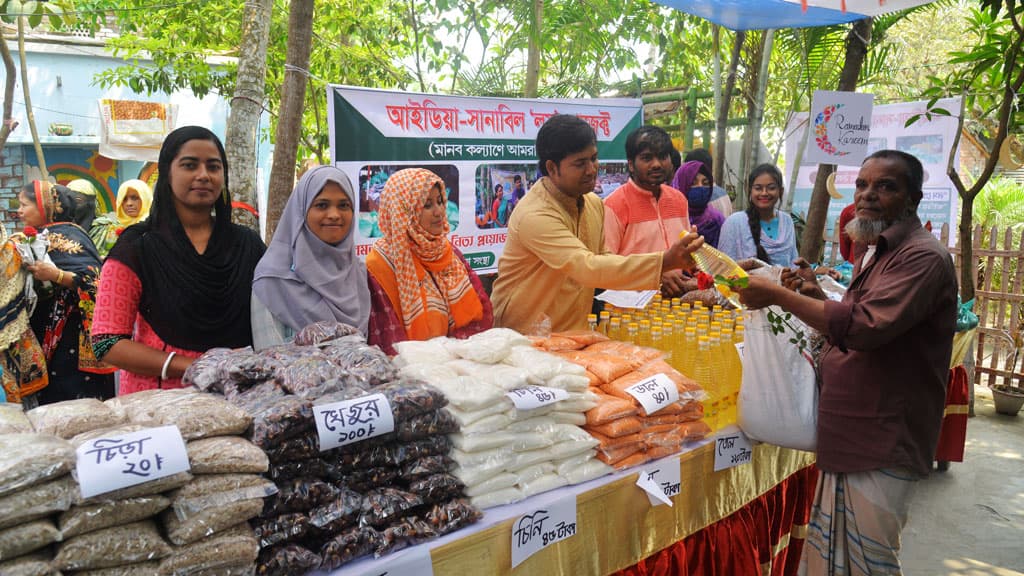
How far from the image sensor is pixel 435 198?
246 cm

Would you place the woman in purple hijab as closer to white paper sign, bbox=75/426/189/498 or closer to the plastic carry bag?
the plastic carry bag

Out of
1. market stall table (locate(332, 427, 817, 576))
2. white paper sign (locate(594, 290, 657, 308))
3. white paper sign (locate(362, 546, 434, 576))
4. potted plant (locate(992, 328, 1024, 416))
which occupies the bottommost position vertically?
potted plant (locate(992, 328, 1024, 416))

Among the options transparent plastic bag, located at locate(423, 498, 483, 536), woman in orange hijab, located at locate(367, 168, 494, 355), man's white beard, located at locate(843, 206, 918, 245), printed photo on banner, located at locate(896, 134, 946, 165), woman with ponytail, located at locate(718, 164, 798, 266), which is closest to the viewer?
transparent plastic bag, located at locate(423, 498, 483, 536)

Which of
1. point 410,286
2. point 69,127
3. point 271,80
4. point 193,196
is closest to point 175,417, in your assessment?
point 193,196

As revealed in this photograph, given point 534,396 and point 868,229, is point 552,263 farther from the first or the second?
point 868,229

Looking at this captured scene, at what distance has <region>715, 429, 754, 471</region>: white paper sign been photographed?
223 centimetres

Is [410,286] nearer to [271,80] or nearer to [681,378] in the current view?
[681,378]

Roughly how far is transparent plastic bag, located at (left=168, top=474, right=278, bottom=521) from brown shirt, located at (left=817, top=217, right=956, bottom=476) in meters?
1.63

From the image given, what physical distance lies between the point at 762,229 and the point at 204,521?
415 cm

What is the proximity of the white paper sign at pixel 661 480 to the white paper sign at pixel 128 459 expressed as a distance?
4.10 feet

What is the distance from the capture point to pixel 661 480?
202 cm

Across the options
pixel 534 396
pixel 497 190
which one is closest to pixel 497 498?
pixel 534 396

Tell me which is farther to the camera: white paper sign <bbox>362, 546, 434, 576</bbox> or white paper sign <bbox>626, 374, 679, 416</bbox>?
white paper sign <bbox>626, 374, 679, 416</bbox>

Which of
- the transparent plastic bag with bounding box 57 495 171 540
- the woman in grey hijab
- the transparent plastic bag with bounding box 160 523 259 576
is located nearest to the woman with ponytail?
the woman in grey hijab
